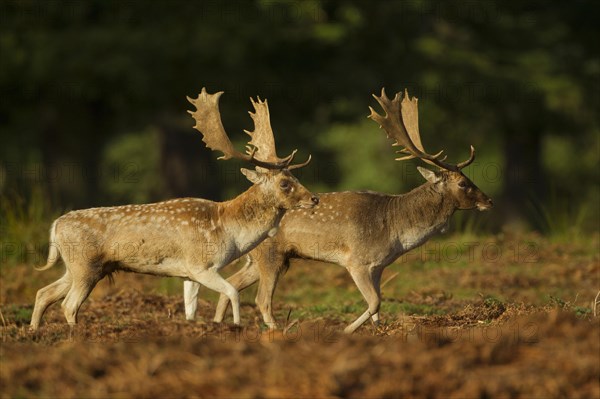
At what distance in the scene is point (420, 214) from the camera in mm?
10852

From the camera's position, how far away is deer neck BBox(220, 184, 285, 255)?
968 centimetres

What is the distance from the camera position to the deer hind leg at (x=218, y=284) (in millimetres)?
9141

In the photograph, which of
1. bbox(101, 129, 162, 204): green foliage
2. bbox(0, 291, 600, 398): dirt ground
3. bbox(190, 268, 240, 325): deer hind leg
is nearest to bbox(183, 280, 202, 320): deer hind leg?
bbox(190, 268, 240, 325): deer hind leg

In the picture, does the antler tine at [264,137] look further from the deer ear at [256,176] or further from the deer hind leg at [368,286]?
the deer hind leg at [368,286]

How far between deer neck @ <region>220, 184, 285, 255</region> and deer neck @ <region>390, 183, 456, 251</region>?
1401mm

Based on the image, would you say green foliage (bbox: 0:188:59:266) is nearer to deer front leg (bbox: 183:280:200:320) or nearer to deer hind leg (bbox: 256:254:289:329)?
deer front leg (bbox: 183:280:200:320)

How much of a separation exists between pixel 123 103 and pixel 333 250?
12312 mm

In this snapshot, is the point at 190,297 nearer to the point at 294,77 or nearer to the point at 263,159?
the point at 263,159

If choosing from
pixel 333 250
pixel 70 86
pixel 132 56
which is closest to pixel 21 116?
pixel 70 86

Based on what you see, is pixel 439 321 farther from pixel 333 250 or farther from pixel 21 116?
pixel 21 116

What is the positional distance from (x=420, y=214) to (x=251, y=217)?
194 centimetres

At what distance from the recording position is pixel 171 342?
6566 mm

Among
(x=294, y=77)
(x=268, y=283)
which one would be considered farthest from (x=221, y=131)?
(x=294, y=77)

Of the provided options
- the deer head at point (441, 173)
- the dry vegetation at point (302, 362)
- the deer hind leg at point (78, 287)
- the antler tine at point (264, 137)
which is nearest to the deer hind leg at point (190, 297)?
the deer hind leg at point (78, 287)
